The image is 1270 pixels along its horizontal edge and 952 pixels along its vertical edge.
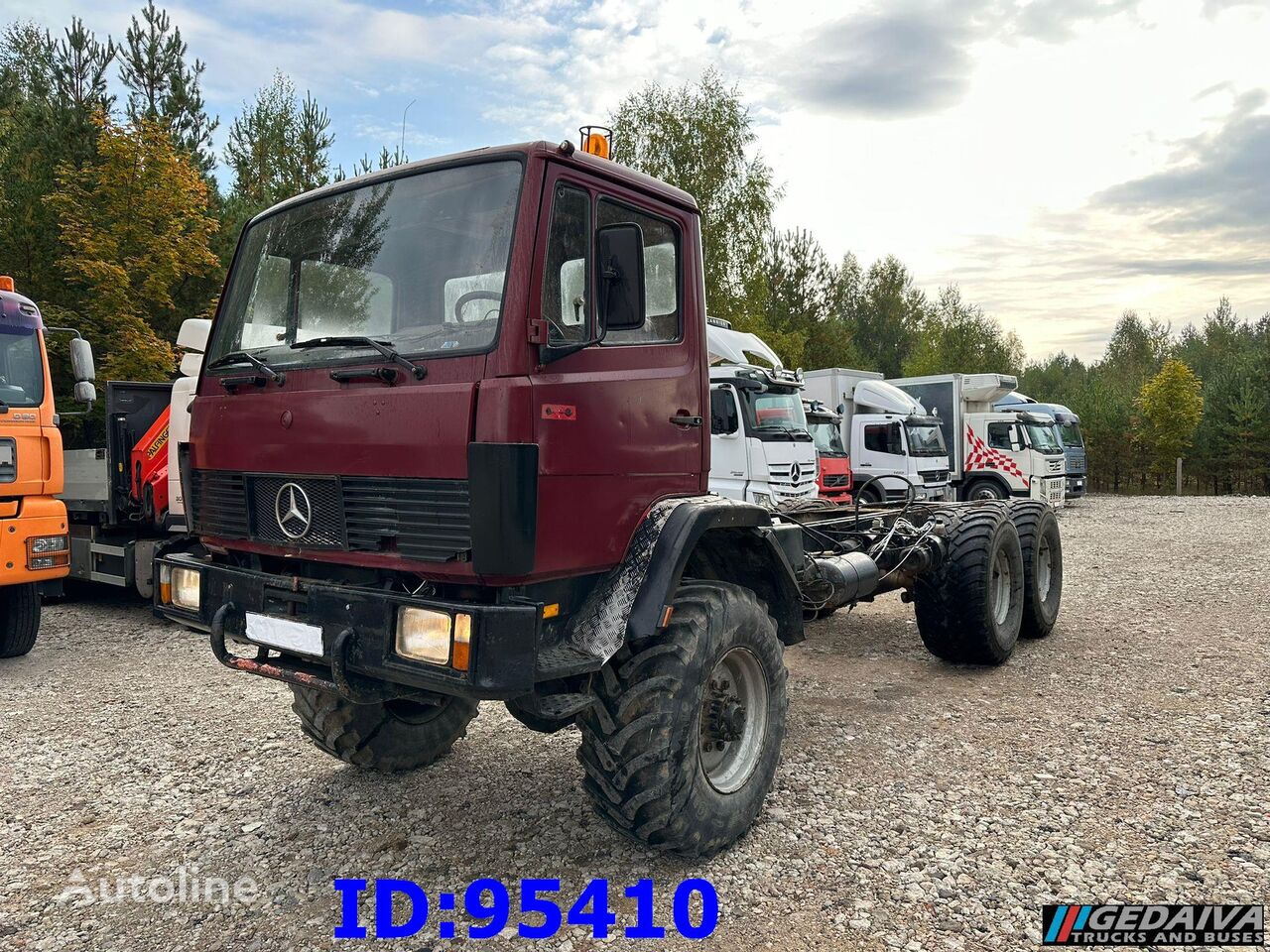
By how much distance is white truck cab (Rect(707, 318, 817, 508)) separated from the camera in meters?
12.0

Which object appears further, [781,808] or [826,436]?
[826,436]

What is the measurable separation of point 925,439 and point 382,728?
17.0m

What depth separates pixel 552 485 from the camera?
3.03 metres

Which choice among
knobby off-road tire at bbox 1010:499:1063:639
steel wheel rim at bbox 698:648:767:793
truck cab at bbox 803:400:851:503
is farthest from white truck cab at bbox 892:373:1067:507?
steel wheel rim at bbox 698:648:767:793

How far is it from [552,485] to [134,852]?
8.22 ft

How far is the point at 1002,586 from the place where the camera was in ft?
22.1

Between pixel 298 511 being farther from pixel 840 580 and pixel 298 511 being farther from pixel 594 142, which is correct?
pixel 840 580

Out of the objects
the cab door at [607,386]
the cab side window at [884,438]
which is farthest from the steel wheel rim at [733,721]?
the cab side window at [884,438]

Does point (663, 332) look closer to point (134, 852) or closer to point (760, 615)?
point (760, 615)

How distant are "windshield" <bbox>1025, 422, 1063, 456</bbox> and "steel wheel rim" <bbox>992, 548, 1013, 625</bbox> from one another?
52.0 feet

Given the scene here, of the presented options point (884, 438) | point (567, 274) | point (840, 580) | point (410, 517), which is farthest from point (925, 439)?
point (410, 517)

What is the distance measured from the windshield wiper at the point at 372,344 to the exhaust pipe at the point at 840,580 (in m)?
2.78

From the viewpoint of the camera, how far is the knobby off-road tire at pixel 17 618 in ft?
23.6

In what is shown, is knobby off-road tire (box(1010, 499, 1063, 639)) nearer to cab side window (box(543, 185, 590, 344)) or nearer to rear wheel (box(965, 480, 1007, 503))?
cab side window (box(543, 185, 590, 344))
